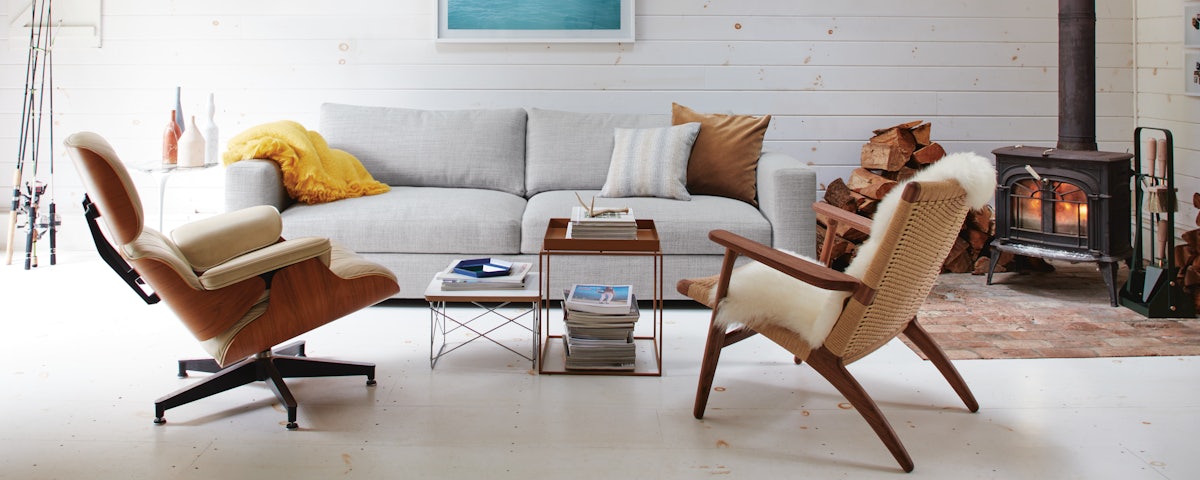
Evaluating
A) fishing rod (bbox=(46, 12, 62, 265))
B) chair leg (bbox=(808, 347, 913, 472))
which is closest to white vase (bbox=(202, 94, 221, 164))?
fishing rod (bbox=(46, 12, 62, 265))

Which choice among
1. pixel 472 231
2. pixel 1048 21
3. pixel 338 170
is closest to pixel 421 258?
pixel 472 231

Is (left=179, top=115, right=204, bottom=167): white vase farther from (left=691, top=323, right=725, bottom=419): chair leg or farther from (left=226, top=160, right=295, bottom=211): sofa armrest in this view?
(left=691, top=323, right=725, bottom=419): chair leg

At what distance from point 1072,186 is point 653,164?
173 centimetres

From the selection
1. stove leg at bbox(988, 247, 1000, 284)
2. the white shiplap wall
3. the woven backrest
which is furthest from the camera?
the white shiplap wall

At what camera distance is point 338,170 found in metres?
4.20

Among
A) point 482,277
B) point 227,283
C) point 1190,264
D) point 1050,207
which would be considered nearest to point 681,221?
point 482,277

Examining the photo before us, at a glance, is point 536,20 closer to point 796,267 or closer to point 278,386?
point 278,386

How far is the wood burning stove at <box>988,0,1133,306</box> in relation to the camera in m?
4.02

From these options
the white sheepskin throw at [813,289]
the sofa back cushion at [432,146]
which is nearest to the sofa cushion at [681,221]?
the sofa back cushion at [432,146]

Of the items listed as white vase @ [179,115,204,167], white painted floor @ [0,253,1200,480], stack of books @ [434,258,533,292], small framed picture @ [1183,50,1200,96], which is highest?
small framed picture @ [1183,50,1200,96]

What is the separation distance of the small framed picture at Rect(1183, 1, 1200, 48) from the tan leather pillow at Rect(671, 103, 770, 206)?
194 cm

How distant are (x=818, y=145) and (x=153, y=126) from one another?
3.30 meters

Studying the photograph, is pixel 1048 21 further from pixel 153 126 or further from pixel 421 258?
pixel 153 126

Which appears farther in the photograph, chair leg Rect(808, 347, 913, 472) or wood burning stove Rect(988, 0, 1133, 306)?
wood burning stove Rect(988, 0, 1133, 306)
